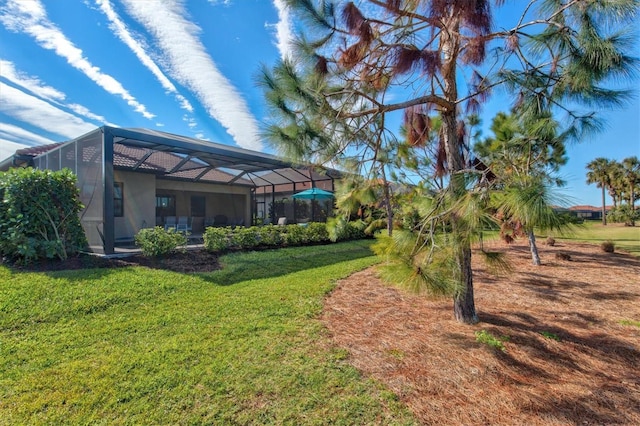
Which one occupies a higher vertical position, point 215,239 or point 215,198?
point 215,198

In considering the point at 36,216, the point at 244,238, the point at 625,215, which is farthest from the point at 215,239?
the point at 625,215

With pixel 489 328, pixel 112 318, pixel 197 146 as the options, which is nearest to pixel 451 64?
pixel 489 328

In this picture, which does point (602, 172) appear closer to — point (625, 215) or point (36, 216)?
point (625, 215)

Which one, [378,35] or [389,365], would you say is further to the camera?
[378,35]

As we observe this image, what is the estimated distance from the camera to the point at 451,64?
3.62m

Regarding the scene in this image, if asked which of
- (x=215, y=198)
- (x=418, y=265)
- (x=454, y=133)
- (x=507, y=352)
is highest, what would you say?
(x=215, y=198)

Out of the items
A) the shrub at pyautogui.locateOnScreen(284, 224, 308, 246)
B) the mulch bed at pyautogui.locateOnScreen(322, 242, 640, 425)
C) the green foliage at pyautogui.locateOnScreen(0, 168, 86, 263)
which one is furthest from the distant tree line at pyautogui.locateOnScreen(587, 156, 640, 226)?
the green foliage at pyautogui.locateOnScreen(0, 168, 86, 263)

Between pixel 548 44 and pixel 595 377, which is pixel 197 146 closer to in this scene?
pixel 548 44

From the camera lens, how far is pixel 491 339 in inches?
132

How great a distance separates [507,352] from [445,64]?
326 centimetres

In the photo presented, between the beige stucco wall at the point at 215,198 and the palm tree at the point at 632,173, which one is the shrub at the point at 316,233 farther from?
the palm tree at the point at 632,173

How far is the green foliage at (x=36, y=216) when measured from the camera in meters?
5.84

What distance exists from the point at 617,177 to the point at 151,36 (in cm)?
4338

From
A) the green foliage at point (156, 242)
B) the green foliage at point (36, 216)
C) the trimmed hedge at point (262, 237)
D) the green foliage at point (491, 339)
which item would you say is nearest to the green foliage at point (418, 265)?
the green foliage at point (491, 339)
